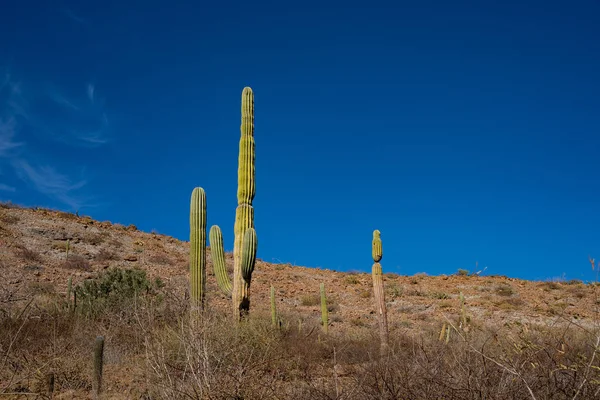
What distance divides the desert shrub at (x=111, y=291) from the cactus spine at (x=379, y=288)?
5.34m

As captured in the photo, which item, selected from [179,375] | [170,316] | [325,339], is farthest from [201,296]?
[179,375]

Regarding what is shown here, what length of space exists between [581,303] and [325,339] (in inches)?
602

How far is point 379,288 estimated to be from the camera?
12703 mm

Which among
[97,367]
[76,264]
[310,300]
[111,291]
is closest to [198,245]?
[111,291]

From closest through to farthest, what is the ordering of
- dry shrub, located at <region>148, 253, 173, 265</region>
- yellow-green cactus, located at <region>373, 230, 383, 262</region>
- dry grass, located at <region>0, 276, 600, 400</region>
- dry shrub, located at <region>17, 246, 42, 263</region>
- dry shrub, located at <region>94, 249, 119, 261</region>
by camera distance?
dry grass, located at <region>0, 276, 600, 400</region>, yellow-green cactus, located at <region>373, 230, 383, 262</region>, dry shrub, located at <region>17, 246, 42, 263</region>, dry shrub, located at <region>94, 249, 119, 261</region>, dry shrub, located at <region>148, 253, 173, 265</region>

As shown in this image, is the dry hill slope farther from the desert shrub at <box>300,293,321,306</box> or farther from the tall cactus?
the tall cactus

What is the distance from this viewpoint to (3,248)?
20.5 meters

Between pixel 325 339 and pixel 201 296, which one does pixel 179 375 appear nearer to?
pixel 201 296

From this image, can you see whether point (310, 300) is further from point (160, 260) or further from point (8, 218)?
point (8, 218)

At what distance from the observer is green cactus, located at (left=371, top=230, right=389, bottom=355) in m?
11.9

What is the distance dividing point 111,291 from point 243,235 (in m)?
4.73

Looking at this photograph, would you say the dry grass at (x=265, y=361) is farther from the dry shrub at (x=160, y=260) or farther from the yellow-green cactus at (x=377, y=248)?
the dry shrub at (x=160, y=260)

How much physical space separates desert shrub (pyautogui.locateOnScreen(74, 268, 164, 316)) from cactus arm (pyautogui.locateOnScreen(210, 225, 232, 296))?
5.50ft

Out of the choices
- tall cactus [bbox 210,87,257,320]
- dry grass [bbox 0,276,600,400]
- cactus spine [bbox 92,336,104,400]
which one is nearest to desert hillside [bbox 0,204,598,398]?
tall cactus [bbox 210,87,257,320]
